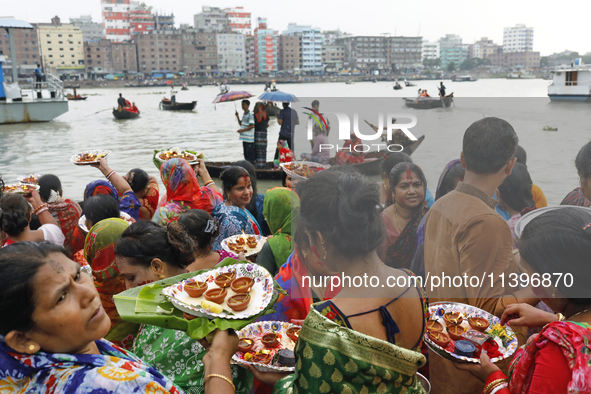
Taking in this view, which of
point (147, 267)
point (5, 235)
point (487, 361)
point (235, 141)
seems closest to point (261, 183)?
point (5, 235)

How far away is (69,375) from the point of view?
1.22 m

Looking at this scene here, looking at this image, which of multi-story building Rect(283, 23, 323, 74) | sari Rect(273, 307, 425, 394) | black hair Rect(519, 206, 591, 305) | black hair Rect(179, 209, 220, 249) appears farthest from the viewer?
multi-story building Rect(283, 23, 323, 74)

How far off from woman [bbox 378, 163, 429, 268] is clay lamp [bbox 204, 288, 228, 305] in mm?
878

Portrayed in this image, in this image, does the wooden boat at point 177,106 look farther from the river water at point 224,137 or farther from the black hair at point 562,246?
the black hair at point 562,246

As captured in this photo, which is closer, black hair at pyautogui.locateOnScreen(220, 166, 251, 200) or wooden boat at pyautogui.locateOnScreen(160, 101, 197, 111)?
black hair at pyautogui.locateOnScreen(220, 166, 251, 200)

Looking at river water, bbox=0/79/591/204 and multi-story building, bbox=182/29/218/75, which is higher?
multi-story building, bbox=182/29/218/75

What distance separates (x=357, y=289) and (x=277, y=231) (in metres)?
1.69

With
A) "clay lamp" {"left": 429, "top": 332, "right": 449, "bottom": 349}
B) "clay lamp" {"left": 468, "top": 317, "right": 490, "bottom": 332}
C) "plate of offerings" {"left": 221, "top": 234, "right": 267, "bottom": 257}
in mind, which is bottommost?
"plate of offerings" {"left": 221, "top": 234, "right": 267, "bottom": 257}

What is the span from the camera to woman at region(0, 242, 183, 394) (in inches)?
47.3

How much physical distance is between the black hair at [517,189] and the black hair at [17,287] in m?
2.03

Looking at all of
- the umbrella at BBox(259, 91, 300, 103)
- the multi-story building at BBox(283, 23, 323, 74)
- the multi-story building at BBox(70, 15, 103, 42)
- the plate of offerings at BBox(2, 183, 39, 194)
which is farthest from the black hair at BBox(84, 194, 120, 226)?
the multi-story building at BBox(70, 15, 103, 42)

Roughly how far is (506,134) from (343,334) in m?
1.29

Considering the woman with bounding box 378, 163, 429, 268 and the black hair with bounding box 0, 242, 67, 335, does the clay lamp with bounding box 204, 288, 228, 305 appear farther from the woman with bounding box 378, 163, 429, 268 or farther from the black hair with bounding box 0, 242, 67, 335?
the woman with bounding box 378, 163, 429, 268

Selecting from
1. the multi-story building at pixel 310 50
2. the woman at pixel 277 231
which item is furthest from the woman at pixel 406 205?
the multi-story building at pixel 310 50
